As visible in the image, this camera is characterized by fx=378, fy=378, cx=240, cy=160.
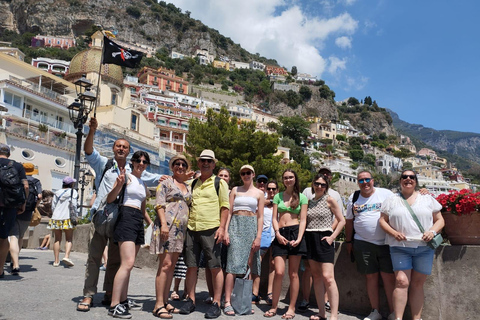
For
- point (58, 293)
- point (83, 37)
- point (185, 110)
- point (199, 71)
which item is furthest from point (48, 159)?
point (83, 37)

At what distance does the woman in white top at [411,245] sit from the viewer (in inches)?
157

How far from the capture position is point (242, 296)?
4258mm

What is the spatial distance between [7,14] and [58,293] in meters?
127

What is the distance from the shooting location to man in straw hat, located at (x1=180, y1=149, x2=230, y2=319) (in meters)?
4.23

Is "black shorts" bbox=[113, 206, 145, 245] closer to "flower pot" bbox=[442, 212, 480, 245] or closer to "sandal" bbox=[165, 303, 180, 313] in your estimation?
"sandal" bbox=[165, 303, 180, 313]

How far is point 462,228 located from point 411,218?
1.99ft

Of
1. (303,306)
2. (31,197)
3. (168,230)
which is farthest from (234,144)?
(168,230)

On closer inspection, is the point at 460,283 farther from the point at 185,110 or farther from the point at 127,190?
the point at 185,110

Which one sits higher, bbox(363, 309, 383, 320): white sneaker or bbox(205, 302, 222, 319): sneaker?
bbox(205, 302, 222, 319): sneaker

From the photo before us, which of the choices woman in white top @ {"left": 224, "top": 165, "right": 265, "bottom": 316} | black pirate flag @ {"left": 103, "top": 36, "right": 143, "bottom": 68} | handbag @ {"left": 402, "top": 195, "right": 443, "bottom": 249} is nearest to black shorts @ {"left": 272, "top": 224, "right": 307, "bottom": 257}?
woman in white top @ {"left": 224, "top": 165, "right": 265, "bottom": 316}

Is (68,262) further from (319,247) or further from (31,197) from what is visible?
(319,247)

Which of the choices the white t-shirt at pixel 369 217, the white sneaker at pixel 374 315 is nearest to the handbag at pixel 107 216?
the white t-shirt at pixel 369 217

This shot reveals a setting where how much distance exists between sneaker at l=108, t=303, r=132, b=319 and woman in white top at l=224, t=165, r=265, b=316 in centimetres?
113

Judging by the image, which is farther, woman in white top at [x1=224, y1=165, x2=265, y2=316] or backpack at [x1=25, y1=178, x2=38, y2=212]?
backpack at [x1=25, y1=178, x2=38, y2=212]
